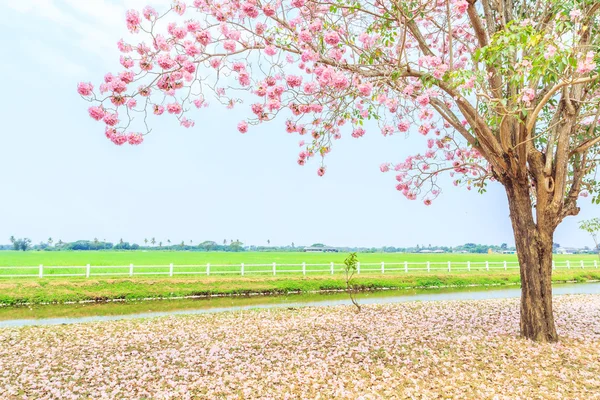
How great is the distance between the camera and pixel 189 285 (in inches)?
850

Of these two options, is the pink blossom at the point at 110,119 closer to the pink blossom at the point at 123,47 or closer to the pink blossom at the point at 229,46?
the pink blossom at the point at 123,47

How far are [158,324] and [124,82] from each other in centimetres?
759

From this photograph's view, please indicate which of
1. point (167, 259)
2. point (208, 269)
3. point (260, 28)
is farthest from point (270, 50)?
point (167, 259)

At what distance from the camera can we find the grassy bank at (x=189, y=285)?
18.6 m

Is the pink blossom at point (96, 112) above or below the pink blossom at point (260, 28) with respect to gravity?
below

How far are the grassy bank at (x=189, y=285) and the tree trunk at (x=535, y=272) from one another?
15695 millimetres

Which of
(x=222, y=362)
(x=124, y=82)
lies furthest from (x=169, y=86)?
(x=222, y=362)

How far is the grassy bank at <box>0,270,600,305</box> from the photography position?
61.1 ft

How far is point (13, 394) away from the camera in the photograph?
582 cm

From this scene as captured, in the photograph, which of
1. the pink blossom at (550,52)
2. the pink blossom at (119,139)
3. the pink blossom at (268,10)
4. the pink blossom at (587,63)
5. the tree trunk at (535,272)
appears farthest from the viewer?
the tree trunk at (535,272)

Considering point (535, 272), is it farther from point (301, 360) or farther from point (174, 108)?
point (174, 108)

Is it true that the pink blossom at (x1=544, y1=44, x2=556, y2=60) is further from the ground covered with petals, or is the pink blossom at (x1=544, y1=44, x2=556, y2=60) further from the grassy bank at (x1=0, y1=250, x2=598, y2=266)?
the grassy bank at (x1=0, y1=250, x2=598, y2=266)

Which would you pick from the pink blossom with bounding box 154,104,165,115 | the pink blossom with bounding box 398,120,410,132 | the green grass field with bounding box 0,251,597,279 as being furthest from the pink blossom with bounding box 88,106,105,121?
the green grass field with bounding box 0,251,597,279

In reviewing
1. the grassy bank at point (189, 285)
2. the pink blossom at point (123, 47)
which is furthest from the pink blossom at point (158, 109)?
the grassy bank at point (189, 285)
